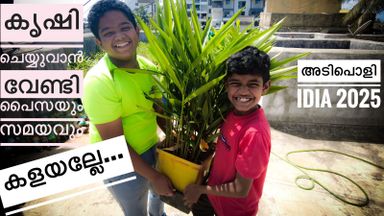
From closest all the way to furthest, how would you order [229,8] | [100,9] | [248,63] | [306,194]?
[248,63]
[100,9]
[306,194]
[229,8]

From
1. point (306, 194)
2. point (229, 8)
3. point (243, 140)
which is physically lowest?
point (306, 194)

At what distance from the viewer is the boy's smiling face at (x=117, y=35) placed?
1.02 m

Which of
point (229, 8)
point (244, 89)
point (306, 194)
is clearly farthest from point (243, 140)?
point (229, 8)

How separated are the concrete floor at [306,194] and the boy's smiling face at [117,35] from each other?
4.50 feet

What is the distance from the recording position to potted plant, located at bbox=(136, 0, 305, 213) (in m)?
0.91

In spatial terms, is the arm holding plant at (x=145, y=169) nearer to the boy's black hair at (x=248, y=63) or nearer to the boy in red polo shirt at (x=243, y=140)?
the boy in red polo shirt at (x=243, y=140)

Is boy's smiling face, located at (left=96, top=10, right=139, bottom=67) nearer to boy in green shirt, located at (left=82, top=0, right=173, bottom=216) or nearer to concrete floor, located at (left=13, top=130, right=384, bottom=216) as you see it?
boy in green shirt, located at (left=82, top=0, right=173, bottom=216)

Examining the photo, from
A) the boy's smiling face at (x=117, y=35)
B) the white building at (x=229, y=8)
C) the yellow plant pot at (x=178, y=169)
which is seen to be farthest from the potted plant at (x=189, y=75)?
the white building at (x=229, y=8)

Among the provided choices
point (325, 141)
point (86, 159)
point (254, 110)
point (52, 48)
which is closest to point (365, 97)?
point (325, 141)

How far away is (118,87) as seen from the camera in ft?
3.33

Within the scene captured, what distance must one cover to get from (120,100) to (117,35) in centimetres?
27

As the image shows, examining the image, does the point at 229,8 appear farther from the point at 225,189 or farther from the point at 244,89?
the point at 225,189

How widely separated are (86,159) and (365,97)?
340cm

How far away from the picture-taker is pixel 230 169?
1.00 metres
